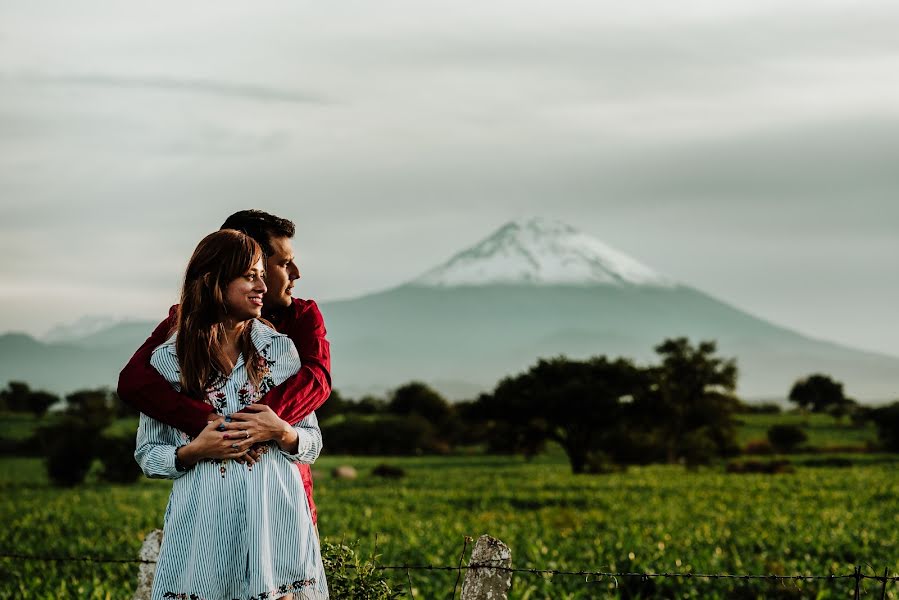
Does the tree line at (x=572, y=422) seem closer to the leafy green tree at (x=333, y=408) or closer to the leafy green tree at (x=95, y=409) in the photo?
the leafy green tree at (x=95, y=409)

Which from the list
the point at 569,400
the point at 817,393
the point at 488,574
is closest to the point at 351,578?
the point at 488,574

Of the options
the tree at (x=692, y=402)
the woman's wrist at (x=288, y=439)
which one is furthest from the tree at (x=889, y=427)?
the woman's wrist at (x=288, y=439)

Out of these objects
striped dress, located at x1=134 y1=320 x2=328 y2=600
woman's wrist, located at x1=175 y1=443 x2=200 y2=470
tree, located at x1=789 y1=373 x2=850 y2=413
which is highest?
tree, located at x1=789 y1=373 x2=850 y2=413

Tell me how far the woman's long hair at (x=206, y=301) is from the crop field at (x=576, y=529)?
207 cm

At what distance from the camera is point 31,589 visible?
1134 cm

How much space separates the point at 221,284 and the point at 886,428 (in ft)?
217

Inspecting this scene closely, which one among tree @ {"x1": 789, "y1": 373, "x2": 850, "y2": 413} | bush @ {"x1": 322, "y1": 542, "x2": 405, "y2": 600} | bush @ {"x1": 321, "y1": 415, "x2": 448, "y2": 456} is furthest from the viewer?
tree @ {"x1": 789, "y1": 373, "x2": 850, "y2": 413}

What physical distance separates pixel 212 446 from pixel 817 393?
371 ft

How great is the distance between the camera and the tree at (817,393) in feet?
353

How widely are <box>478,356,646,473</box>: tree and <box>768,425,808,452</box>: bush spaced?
64.6 ft

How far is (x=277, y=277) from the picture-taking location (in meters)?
4.62

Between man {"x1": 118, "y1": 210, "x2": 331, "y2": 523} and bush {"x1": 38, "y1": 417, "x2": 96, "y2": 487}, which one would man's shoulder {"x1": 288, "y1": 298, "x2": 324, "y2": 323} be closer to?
man {"x1": 118, "y1": 210, "x2": 331, "y2": 523}

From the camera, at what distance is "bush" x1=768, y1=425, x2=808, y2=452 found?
65938 mm

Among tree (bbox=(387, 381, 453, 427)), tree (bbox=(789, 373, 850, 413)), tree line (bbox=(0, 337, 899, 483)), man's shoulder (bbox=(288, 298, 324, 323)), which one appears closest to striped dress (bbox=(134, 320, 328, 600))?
man's shoulder (bbox=(288, 298, 324, 323))
